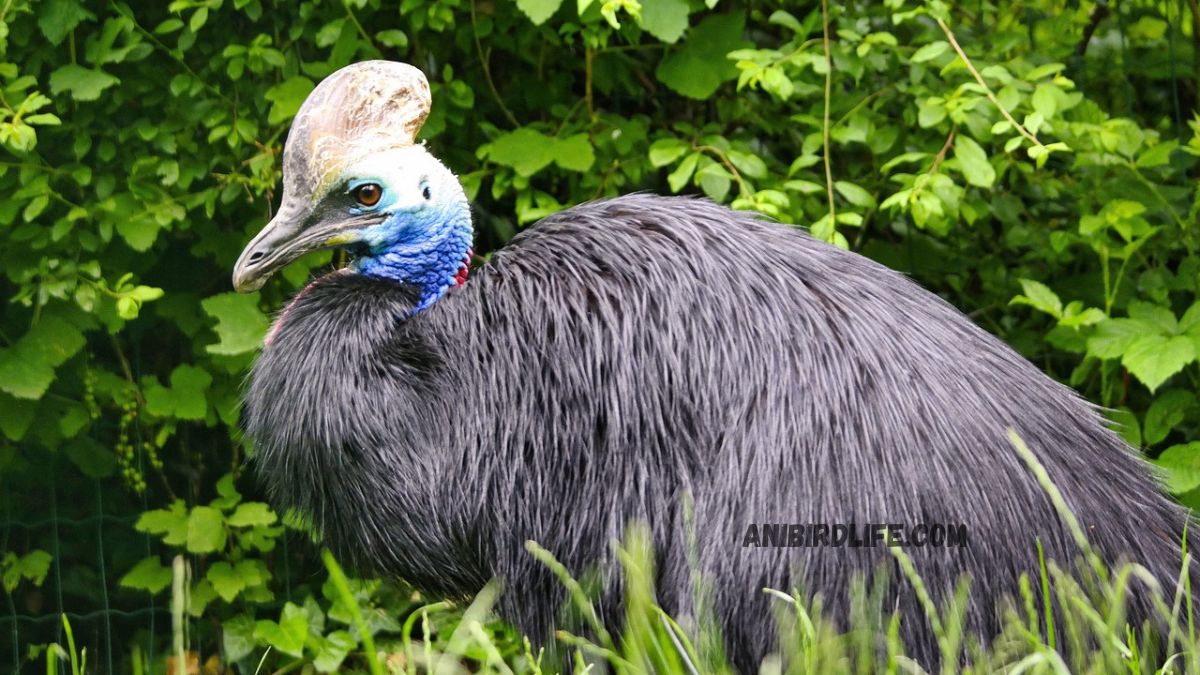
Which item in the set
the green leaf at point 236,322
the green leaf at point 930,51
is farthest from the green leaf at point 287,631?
the green leaf at point 930,51

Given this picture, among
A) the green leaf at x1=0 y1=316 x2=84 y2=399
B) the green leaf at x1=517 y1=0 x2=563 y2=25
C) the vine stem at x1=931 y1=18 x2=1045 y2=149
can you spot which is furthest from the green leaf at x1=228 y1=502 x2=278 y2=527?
the vine stem at x1=931 y1=18 x2=1045 y2=149

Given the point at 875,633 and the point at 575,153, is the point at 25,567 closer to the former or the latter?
the point at 575,153

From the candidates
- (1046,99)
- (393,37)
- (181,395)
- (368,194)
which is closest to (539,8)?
(393,37)

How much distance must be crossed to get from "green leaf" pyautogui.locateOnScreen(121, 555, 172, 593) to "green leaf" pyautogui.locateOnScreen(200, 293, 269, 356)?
64 cm

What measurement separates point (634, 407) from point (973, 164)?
124cm

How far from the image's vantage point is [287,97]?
3492mm

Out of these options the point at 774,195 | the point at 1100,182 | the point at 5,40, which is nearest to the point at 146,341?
the point at 5,40

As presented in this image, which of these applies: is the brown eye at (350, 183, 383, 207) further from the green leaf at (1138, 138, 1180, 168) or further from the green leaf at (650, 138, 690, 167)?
the green leaf at (1138, 138, 1180, 168)

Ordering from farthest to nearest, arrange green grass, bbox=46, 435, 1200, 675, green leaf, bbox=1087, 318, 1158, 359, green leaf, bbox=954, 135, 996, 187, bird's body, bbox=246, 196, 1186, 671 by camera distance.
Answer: green leaf, bbox=1087, 318, 1158, 359 → green leaf, bbox=954, 135, 996, 187 → bird's body, bbox=246, 196, 1186, 671 → green grass, bbox=46, 435, 1200, 675

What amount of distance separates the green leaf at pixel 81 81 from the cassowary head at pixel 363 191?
91 centimetres

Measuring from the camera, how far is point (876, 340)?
2455 millimetres

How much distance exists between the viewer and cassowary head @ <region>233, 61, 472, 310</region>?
265 centimetres

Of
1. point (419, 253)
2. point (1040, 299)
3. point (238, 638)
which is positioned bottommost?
point (238, 638)

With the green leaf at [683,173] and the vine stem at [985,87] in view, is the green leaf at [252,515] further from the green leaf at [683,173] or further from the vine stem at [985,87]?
the vine stem at [985,87]
